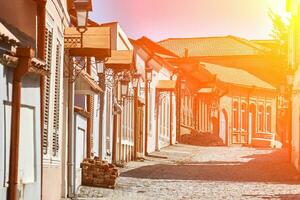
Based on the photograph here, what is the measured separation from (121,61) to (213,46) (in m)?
51.4

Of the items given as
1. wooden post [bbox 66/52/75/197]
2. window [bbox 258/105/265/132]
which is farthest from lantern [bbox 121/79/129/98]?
window [bbox 258/105/265/132]

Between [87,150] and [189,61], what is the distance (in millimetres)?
35187

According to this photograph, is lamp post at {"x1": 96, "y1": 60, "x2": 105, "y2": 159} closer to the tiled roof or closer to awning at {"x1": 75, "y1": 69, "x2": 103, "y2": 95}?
awning at {"x1": 75, "y1": 69, "x2": 103, "y2": 95}

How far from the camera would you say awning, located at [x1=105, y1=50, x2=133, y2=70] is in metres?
21.2

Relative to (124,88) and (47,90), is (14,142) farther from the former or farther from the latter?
(124,88)

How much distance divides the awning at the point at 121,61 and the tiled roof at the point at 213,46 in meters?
45.9

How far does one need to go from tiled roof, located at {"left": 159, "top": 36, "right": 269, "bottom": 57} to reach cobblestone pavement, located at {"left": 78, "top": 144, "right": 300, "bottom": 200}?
3692 cm

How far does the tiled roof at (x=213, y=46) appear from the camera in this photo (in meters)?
69.4

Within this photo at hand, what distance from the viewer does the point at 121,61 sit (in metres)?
21.4

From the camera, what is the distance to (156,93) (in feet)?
119

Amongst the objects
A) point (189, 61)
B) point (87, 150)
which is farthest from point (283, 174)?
point (189, 61)

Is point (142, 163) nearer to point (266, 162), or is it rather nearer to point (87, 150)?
point (266, 162)

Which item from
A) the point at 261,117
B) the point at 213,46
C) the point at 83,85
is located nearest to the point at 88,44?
the point at 83,85

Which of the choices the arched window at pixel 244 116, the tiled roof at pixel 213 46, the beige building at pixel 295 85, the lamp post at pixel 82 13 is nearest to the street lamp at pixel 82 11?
the lamp post at pixel 82 13
